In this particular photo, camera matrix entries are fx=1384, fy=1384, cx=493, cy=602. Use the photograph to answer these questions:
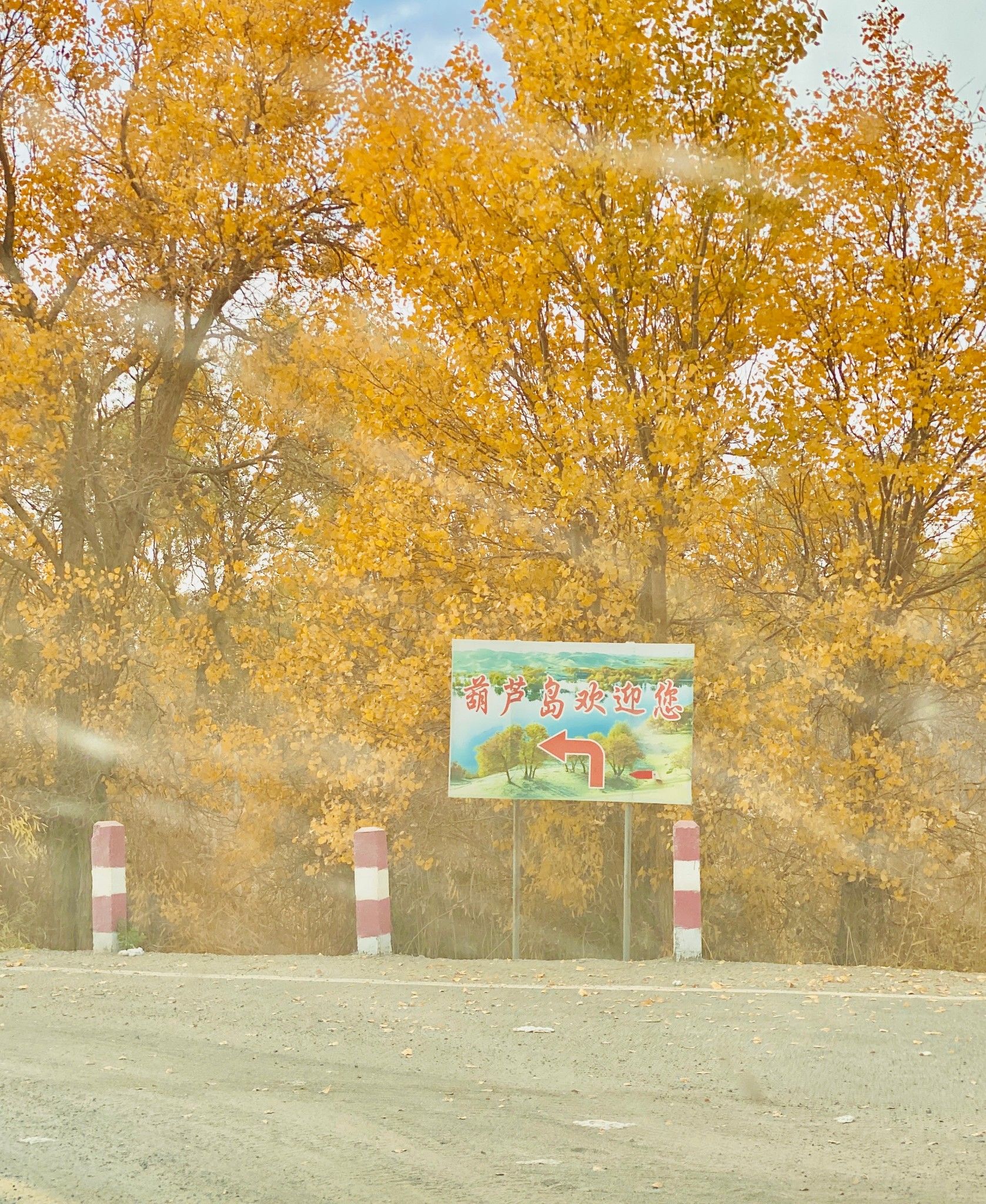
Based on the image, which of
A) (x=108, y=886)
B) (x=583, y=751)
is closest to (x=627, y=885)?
(x=583, y=751)

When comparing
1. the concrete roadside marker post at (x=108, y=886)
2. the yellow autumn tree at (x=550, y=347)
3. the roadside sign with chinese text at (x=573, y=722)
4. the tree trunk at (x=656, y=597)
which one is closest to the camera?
the concrete roadside marker post at (x=108, y=886)

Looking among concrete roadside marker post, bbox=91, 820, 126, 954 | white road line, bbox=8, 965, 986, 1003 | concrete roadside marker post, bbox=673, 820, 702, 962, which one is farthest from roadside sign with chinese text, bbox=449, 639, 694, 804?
concrete roadside marker post, bbox=91, 820, 126, 954

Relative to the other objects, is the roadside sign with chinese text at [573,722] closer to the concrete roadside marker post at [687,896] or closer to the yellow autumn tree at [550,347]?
the concrete roadside marker post at [687,896]

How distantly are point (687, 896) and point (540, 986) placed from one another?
1689 mm

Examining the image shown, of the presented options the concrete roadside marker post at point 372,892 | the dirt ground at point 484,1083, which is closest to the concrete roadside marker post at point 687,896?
the dirt ground at point 484,1083

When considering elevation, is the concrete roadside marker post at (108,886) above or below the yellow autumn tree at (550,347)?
below


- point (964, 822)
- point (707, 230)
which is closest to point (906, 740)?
point (964, 822)

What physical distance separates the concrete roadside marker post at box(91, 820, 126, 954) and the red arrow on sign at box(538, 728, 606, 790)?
10.3 feet

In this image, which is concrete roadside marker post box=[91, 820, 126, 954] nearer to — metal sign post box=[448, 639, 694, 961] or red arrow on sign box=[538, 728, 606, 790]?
metal sign post box=[448, 639, 694, 961]

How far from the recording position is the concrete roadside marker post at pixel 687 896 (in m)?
9.42

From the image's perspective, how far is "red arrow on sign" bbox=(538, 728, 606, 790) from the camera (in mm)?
10109

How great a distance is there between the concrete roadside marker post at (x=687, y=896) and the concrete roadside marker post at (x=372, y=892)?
199 centimetres

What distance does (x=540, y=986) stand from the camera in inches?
321

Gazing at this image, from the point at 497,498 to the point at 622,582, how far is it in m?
1.53
